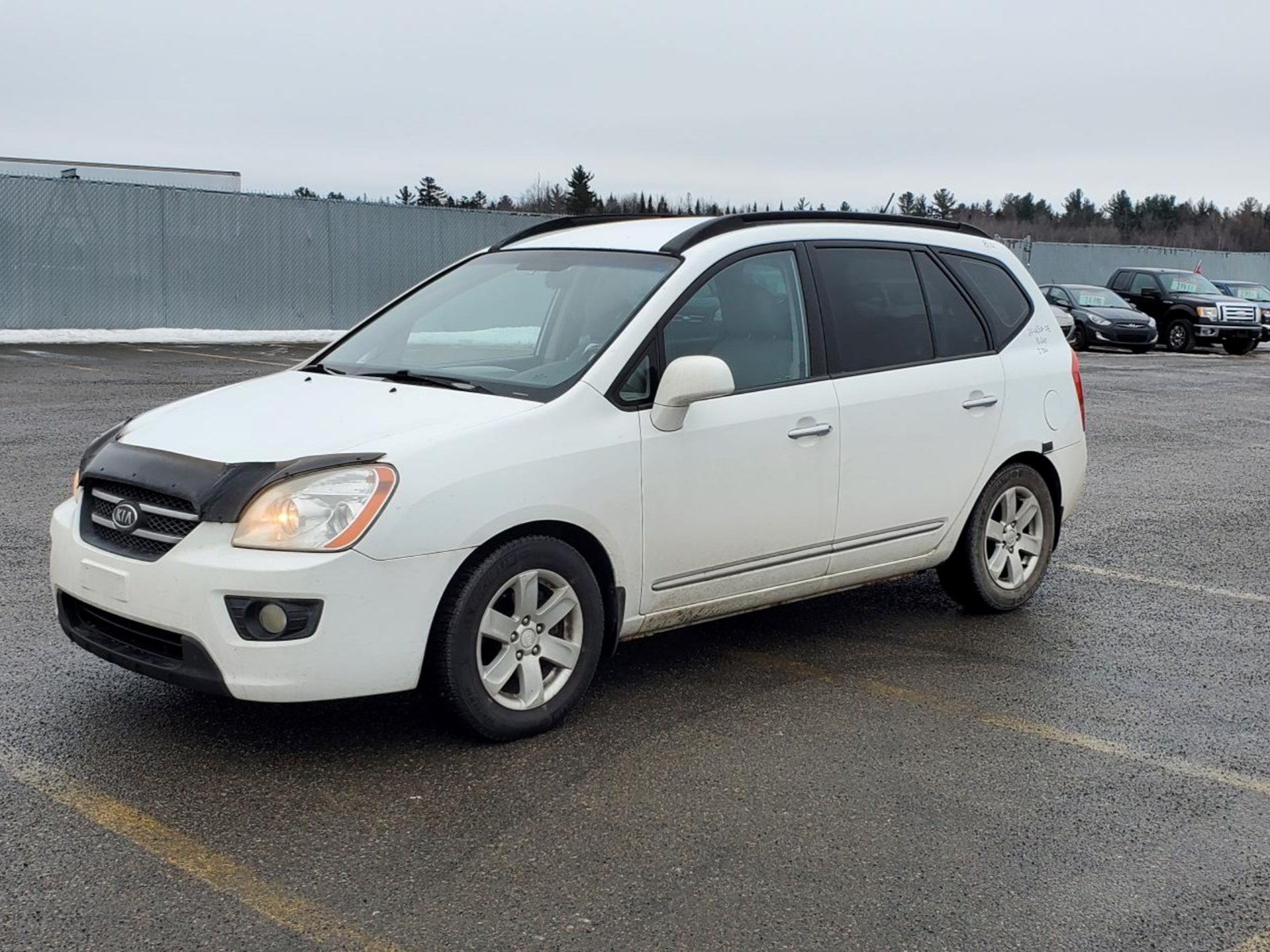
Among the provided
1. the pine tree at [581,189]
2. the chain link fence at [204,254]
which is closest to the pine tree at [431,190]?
the pine tree at [581,189]

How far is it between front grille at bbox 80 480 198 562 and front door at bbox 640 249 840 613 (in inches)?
61.8

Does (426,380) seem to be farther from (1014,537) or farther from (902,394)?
(1014,537)

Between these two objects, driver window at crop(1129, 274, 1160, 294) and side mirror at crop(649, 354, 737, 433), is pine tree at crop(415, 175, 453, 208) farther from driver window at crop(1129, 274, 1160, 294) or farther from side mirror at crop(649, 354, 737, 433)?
side mirror at crop(649, 354, 737, 433)

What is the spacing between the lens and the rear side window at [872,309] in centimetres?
560

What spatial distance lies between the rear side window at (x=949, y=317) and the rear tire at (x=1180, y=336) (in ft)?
86.2

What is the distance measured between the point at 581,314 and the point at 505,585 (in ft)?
4.22

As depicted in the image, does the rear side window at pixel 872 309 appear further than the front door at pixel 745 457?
Yes

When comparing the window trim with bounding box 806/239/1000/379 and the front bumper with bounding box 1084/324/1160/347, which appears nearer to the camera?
the window trim with bounding box 806/239/1000/379

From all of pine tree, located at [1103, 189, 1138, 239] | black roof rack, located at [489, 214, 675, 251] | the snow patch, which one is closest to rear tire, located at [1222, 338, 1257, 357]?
the snow patch

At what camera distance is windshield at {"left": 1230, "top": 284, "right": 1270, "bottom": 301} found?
1296 inches

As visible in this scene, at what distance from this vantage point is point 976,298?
6305 millimetres

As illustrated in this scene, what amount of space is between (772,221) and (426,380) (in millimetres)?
1628

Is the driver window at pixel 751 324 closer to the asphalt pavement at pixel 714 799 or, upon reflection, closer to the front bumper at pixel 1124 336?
the asphalt pavement at pixel 714 799

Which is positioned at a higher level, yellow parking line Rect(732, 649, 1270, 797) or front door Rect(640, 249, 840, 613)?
front door Rect(640, 249, 840, 613)
